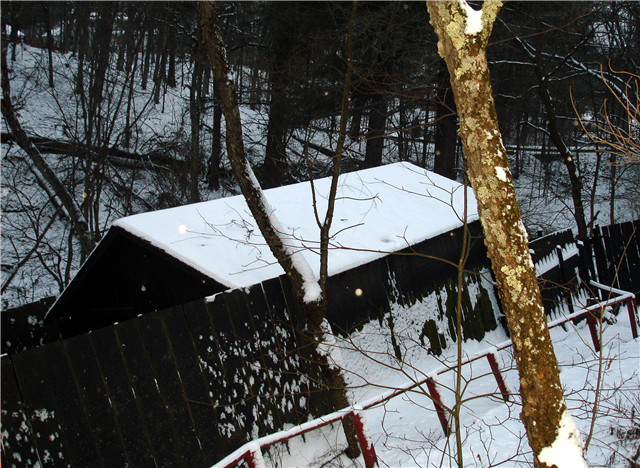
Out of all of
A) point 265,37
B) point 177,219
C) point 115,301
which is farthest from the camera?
point 265,37

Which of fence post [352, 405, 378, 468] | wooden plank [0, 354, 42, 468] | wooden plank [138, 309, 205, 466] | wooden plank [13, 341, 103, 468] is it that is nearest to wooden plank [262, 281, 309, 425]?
wooden plank [138, 309, 205, 466]

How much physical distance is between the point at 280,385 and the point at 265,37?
14.6 m

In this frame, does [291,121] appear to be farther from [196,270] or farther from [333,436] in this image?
[333,436]

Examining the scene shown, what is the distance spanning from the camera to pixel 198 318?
15.5 feet

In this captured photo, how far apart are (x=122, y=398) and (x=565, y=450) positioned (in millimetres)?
3445

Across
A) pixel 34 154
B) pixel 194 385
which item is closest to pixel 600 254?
pixel 194 385

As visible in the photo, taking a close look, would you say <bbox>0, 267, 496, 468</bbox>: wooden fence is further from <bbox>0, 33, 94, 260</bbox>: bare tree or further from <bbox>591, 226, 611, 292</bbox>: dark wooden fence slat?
<bbox>0, 33, 94, 260</bbox>: bare tree

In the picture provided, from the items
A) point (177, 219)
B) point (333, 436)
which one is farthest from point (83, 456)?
point (177, 219)

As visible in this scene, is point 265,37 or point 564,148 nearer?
point 564,148

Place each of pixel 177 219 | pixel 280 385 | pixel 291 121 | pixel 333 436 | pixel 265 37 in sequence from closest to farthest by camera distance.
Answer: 1. pixel 280 385
2. pixel 333 436
3. pixel 177 219
4. pixel 291 121
5. pixel 265 37

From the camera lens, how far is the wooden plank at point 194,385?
454 cm

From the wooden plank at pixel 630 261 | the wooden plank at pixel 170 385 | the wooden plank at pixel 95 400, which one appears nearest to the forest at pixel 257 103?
the wooden plank at pixel 630 261

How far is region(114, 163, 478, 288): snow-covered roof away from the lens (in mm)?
6020

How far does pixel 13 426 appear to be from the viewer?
3691 mm
